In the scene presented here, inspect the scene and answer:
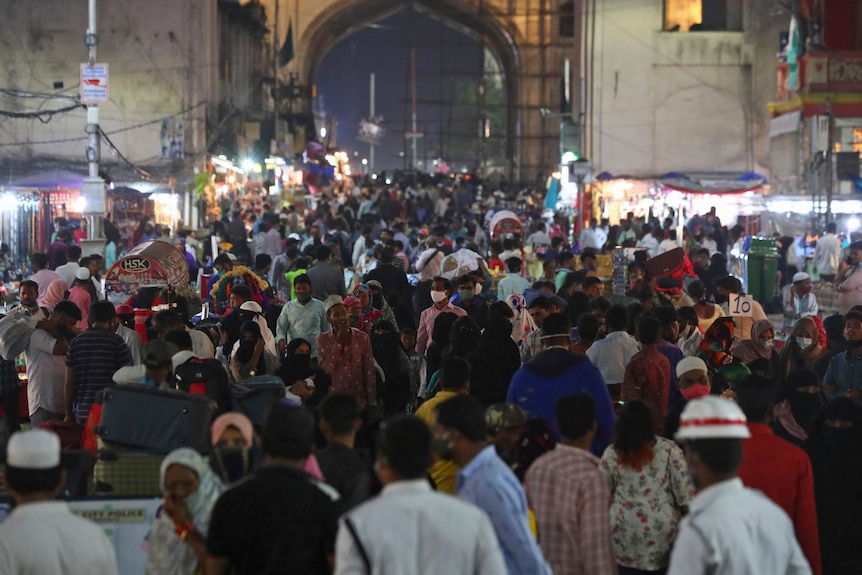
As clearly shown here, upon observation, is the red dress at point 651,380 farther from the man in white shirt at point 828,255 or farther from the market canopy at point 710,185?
the market canopy at point 710,185

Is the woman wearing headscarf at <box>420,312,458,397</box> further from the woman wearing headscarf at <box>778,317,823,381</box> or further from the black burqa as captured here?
the woman wearing headscarf at <box>778,317,823,381</box>

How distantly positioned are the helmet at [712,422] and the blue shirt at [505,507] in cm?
60

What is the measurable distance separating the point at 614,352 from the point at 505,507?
14.6ft

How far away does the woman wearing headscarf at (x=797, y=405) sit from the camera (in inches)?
299

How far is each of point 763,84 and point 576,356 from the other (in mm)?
29087

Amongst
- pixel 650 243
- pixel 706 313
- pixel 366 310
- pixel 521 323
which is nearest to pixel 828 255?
pixel 650 243

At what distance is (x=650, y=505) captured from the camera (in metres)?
5.48

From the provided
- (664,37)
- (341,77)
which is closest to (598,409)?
(664,37)

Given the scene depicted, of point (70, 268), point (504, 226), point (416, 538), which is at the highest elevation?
point (504, 226)

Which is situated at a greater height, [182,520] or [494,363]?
[494,363]

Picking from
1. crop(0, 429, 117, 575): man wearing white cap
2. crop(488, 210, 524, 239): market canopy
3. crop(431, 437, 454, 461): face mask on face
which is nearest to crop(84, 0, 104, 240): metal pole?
crop(488, 210, 524, 239): market canopy

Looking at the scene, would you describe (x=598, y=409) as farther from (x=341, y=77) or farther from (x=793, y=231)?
(x=341, y=77)

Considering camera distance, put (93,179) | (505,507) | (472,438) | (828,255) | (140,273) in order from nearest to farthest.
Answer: (505,507) → (472,438) → (140,273) → (93,179) → (828,255)

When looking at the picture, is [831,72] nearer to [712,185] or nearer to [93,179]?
[712,185]
